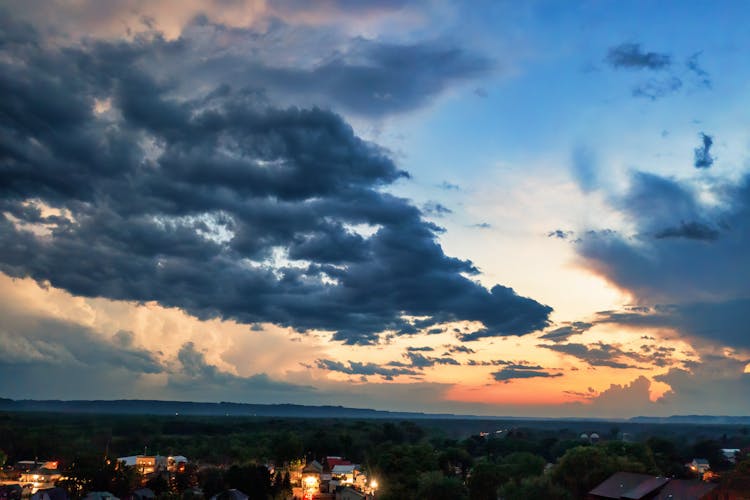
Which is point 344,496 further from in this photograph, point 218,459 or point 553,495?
point 218,459

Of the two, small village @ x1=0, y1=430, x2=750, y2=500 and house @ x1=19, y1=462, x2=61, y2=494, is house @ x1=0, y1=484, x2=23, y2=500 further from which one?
house @ x1=19, y1=462, x2=61, y2=494

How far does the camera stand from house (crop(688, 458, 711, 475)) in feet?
520

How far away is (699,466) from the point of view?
6373 inches

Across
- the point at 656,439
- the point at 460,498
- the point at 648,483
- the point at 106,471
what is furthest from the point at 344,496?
the point at 656,439

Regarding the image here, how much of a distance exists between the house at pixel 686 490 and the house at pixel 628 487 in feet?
4.03

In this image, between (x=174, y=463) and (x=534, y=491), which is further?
(x=174, y=463)

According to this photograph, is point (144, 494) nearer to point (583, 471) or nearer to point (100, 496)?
point (100, 496)

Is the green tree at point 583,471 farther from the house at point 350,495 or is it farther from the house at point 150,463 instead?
the house at point 150,463

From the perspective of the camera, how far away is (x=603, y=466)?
105 meters

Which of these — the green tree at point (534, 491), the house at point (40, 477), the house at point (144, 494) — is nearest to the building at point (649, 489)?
the green tree at point (534, 491)

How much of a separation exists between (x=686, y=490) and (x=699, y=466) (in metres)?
86.6

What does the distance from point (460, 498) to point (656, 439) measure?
79062 millimetres

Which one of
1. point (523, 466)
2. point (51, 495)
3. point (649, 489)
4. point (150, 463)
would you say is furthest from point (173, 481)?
point (649, 489)

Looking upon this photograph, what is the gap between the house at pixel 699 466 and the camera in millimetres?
158375
